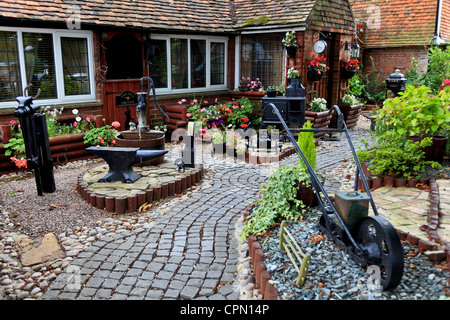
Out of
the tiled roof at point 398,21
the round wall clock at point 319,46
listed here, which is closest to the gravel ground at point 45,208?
the round wall clock at point 319,46

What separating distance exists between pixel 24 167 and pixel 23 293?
13.9 ft

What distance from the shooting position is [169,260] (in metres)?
4.12

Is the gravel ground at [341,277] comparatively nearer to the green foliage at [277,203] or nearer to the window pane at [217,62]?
the green foliage at [277,203]

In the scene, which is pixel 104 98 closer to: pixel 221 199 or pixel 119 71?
pixel 119 71

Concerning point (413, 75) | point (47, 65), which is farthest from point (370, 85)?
point (47, 65)

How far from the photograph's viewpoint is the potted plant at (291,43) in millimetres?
10312

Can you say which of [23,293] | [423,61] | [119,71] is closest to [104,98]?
[119,71]

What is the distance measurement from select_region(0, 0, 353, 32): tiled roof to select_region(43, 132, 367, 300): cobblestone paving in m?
5.46

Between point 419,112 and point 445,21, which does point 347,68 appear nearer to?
point 445,21

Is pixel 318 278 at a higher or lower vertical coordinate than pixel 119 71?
lower

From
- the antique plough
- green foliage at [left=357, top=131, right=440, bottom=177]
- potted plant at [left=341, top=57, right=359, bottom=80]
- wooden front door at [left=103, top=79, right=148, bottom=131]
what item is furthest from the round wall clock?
the antique plough

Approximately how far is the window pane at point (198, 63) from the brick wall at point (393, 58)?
26.5 feet

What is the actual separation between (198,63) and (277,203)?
829 cm

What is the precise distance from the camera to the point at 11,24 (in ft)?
26.1
